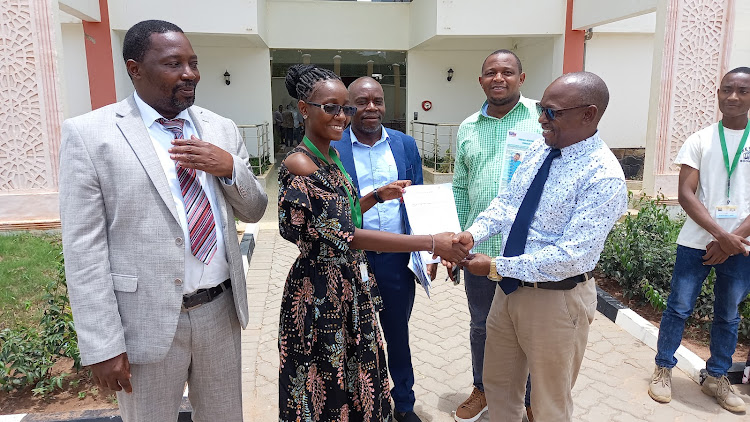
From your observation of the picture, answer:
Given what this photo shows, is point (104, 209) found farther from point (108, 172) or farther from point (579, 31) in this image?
point (579, 31)

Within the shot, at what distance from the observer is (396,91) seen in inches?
674

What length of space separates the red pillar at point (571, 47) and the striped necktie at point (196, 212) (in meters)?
10.8

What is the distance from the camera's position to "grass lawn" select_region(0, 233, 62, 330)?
4.40 metres

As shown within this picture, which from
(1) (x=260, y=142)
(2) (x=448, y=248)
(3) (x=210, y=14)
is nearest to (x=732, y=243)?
(2) (x=448, y=248)

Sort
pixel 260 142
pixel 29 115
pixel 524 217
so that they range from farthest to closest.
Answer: pixel 260 142
pixel 29 115
pixel 524 217

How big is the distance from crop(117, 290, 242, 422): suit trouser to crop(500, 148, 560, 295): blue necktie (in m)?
1.21

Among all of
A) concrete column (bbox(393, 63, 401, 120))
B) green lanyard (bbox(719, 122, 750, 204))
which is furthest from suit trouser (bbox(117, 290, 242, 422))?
concrete column (bbox(393, 63, 401, 120))

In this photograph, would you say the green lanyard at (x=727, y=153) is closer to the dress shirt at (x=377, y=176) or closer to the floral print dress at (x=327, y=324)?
the dress shirt at (x=377, y=176)

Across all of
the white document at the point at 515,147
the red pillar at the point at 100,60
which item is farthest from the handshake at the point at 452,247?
the red pillar at the point at 100,60

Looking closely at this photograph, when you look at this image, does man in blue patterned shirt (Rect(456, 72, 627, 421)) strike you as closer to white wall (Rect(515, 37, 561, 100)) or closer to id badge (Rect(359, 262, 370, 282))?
id badge (Rect(359, 262, 370, 282))

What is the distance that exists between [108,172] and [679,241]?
3306 mm

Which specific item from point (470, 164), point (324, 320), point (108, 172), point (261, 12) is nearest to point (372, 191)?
point (470, 164)

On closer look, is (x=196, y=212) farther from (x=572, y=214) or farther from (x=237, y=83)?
(x=237, y=83)

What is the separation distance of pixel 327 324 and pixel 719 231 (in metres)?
2.41
